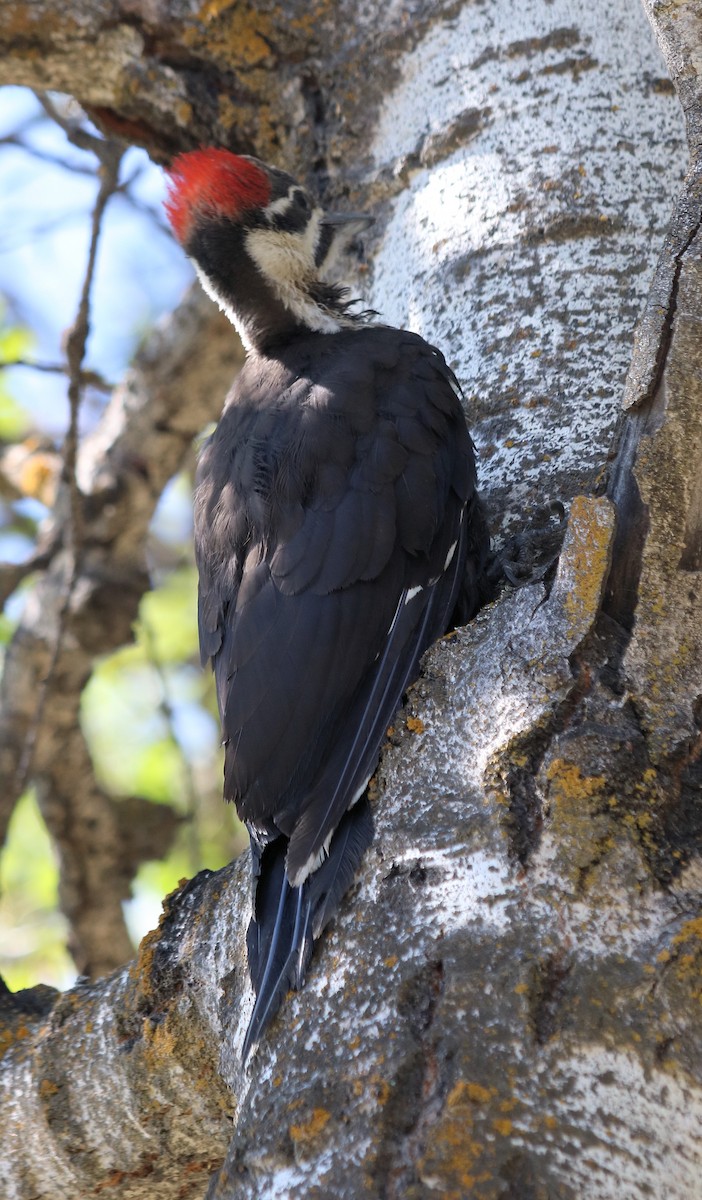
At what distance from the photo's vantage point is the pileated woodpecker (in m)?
1.63

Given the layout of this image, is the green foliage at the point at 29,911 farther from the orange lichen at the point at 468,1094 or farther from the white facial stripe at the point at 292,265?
the orange lichen at the point at 468,1094

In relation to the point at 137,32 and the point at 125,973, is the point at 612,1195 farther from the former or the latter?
the point at 137,32

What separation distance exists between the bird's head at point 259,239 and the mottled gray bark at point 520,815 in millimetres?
209

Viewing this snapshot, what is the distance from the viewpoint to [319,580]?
194 centimetres

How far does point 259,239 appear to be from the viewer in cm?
268

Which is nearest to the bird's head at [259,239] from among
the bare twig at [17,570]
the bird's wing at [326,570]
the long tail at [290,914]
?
the bird's wing at [326,570]

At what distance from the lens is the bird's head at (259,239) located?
8.45 feet

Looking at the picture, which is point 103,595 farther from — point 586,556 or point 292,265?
point 586,556

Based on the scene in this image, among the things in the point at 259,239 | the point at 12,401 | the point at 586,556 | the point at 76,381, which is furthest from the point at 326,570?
the point at 12,401

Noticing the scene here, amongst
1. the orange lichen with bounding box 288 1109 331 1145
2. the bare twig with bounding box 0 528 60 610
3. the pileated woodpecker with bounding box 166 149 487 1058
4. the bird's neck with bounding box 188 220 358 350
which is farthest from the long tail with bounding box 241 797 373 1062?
the bare twig with bounding box 0 528 60 610

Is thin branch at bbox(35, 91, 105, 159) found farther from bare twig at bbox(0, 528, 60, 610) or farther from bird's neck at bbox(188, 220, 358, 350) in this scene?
bare twig at bbox(0, 528, 60, 610)

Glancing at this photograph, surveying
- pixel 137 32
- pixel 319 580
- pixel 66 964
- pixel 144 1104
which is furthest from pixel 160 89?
pixel 66 964

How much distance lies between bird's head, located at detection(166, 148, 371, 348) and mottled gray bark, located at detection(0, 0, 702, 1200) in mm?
209

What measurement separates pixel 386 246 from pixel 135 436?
121cm
